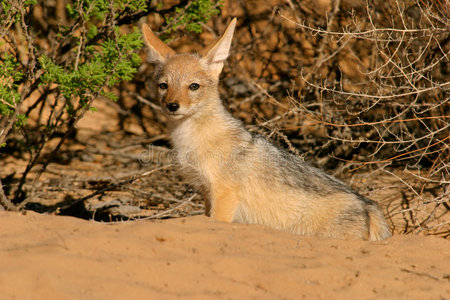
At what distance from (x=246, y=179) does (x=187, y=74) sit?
4.23 feet

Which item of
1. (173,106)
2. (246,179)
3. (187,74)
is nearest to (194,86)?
(187,74)

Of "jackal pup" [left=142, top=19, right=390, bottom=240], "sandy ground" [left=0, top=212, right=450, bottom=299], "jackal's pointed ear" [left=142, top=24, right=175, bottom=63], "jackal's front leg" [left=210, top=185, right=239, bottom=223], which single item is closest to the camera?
"sandy ground" [left=0, top=212, right=450, bottom=299]

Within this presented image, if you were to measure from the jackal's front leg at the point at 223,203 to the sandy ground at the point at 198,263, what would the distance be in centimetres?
57

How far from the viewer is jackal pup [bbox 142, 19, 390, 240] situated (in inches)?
199

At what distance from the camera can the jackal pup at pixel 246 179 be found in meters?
5.05

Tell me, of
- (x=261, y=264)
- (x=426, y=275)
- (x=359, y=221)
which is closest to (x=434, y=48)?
(x=359, y=221)

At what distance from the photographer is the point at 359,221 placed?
5.09m

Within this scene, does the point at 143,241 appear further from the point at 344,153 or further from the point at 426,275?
the point at 344,153

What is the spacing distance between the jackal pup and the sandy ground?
738 mm

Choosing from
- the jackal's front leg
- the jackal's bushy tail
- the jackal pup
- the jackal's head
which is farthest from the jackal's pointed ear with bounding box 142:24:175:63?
the jackal's bushy tail

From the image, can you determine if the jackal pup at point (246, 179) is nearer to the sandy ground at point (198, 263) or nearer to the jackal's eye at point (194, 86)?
the jackal's eye at point (194, 86)

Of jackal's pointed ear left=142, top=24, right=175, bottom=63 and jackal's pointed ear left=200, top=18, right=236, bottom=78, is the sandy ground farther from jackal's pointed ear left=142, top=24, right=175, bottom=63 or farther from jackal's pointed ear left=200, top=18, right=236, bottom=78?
jackal's pointed ear left=142, top=24, right=175, bottom=63

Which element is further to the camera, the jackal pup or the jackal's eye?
the jackal's eye

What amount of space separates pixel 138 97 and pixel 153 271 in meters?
5.42
